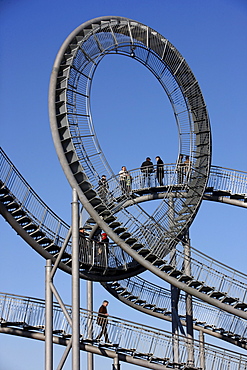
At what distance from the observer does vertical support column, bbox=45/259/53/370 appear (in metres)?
19.9

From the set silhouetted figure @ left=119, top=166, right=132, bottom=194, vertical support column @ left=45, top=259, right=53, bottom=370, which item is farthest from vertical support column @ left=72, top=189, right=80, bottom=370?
silhouetted figure @ left=119, top=166, right=132, bottom=194

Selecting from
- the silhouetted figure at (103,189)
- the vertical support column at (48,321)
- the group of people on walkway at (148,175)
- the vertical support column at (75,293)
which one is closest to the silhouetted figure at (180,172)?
the group of people on walkway at (148,175)

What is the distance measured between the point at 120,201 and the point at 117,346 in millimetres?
4501

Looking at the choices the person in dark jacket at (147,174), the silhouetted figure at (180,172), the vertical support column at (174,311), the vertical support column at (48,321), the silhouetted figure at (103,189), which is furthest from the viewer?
the person in dark jacket at (147,174)

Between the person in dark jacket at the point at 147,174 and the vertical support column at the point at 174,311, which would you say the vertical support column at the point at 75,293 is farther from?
the person in dark jacket at the point at 147,174

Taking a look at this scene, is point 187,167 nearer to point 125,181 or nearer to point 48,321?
point 125,181

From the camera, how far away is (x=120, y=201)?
23859 millimetres

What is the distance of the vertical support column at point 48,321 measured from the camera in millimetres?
19891

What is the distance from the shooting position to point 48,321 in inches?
803

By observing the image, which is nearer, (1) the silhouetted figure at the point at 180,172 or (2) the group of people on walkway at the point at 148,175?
(2) the group of people on walkway at the point at 148,175

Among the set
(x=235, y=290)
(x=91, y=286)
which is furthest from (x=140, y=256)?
(x=91, y=286)

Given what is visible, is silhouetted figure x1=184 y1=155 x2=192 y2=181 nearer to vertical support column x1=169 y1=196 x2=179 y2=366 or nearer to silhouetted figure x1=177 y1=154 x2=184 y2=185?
silhouetted figure x1=177 y1=154 x2=184 y2=185

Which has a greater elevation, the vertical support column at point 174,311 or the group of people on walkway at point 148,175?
the group of people on walkway at point 148,175

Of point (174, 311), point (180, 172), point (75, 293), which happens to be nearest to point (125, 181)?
point (180, 172)
